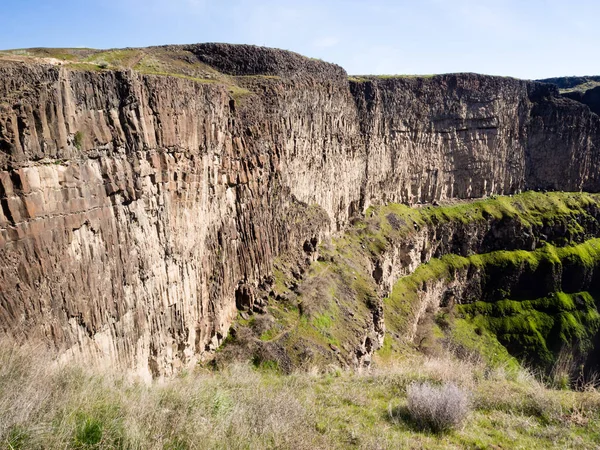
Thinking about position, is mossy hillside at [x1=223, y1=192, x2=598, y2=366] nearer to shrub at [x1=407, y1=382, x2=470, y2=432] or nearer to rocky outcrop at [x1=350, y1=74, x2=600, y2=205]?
rocky outcrop at [x1=350, y1=74, x2=600, y2=205]

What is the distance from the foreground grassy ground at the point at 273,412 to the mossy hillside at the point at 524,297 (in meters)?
42.3

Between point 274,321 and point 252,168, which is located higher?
point 252,168

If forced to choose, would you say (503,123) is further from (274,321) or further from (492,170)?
(274,321)

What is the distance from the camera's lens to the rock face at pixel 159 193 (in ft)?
44.7

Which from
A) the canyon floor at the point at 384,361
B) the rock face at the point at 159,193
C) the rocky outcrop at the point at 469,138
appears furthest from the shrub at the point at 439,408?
the rocky outcrop at the point at 469,138

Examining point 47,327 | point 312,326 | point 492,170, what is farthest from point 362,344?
point 492,170

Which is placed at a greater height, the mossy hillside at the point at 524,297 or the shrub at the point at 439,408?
the shrub at the point at 439,408

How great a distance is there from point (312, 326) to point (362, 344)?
607cm

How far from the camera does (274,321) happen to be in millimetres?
29969

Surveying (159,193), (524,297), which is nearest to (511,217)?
(524,297)

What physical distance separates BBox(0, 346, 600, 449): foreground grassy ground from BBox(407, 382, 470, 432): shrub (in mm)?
235

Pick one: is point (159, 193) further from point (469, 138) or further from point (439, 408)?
point (469, 138)

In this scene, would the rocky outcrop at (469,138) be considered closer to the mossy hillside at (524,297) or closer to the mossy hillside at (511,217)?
the mossy hillside at (511,217)

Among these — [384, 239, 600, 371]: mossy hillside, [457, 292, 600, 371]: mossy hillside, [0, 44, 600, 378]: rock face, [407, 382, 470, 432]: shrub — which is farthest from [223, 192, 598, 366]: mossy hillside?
[407, 382, 470, 432]: shrub
